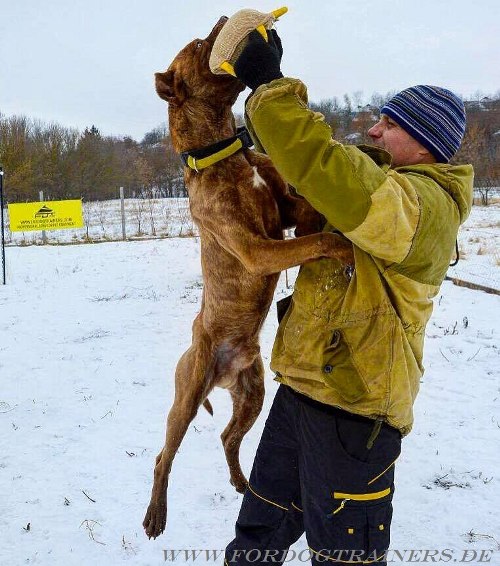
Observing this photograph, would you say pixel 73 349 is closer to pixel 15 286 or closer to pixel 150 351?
pixel 150 351

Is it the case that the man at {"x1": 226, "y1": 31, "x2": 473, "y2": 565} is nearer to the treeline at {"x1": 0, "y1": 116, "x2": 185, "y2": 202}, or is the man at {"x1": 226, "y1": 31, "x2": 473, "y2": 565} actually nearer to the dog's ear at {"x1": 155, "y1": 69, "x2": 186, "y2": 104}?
the dog's ear at {"x1": 155, "y1": 69, "x2": 186, "y2": 104}

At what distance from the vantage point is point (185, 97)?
214 cm

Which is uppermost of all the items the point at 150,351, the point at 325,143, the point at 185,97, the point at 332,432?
the point at 185,97

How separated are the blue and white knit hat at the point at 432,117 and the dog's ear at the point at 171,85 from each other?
38.1 inches

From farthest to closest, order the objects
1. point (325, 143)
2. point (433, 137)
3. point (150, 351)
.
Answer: point (150, 351)
point (433, 137)
point (325, 143)

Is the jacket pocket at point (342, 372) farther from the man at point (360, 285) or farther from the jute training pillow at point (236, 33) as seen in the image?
the jute training pillow at point (236, 33)

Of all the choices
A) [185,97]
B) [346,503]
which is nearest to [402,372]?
[346,503]

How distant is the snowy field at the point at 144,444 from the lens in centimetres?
296

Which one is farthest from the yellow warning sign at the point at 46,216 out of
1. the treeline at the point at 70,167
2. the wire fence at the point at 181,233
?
the treeline at the point at 70,167

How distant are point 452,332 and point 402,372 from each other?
213 inches

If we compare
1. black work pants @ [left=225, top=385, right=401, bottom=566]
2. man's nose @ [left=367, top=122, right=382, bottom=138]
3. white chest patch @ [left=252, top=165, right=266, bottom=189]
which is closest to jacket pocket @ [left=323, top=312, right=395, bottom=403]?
black work pants @ [left=225, top=385, right=401, bottom=566]

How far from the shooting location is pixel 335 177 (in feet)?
4.06

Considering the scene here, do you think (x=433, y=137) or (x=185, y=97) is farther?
(x=185, y=97)

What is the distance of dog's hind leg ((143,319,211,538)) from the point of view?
235cm
